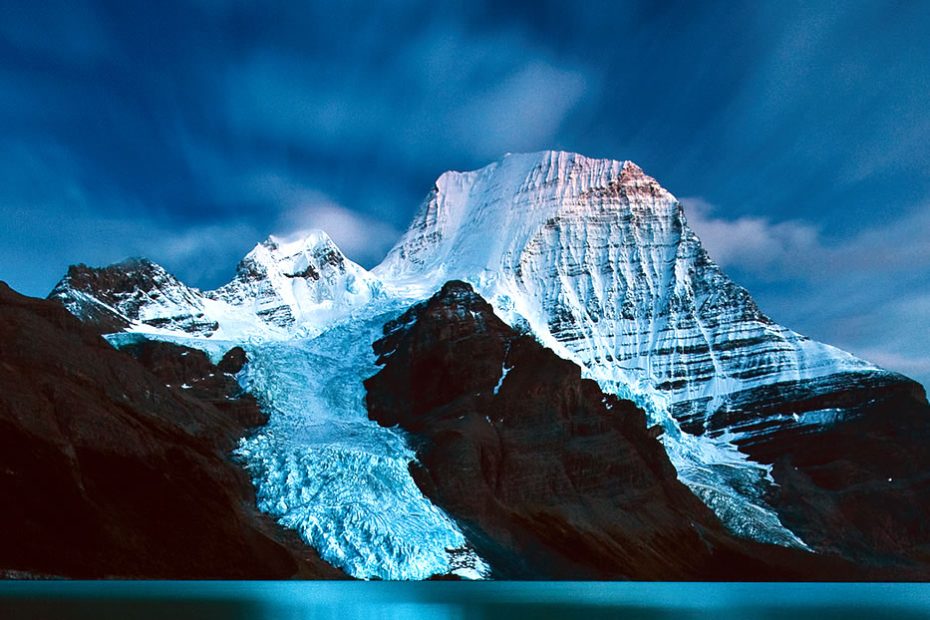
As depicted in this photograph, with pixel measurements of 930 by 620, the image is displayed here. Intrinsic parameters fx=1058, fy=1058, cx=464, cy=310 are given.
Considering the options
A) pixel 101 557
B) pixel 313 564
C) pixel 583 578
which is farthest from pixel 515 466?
pixel 101 557

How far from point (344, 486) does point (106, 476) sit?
1354 inches

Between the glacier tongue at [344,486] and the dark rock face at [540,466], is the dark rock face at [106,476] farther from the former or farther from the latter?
the dark rock face at [540,466]

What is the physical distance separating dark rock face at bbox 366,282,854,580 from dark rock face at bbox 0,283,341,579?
106 ft

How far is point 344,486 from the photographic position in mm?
139750

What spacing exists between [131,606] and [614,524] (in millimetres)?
111902

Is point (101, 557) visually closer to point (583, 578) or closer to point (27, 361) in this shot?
point (27, 361)

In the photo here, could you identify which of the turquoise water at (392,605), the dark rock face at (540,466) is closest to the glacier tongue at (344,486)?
the dark rock face at (540,466)

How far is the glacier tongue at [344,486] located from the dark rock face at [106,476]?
375cm

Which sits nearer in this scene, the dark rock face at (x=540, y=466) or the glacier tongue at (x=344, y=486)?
the glacier tongue at (x=344, y=486)

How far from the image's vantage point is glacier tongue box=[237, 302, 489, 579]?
131 m

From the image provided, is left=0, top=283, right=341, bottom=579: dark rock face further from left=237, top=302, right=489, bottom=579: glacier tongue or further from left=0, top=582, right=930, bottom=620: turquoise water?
left=0, top=582, right=930, bottom=620: turquoise water

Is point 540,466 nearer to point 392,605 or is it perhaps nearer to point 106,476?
point 106,476

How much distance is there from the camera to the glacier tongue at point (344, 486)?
131 meters

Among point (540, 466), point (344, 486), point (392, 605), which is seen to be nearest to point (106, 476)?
point (344, 486)
